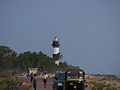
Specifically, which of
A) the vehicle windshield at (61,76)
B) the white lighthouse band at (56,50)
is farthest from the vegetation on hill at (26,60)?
the vehicle windshield at (61,76)

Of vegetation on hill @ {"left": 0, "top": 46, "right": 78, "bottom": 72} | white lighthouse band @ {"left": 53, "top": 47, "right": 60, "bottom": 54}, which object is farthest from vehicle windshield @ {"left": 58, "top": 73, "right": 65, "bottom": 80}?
white lighthouse band @ {"left": 53, "top": 47, "right": 60, "bottom": 54}

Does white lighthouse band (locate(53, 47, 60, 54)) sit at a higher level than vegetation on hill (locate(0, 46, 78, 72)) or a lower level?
higher

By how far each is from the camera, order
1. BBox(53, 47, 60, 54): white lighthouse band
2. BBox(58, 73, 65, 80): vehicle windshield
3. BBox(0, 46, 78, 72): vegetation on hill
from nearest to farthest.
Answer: BBox(58, 73, 65, 80): vehicle windshield, BBox(0, 46, 78, 72): vegetation on hill, BBox(53, 47, 60, 54): white lighthouse band

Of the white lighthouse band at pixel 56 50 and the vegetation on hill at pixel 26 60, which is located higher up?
the white lighthouse band at pixel 56 50

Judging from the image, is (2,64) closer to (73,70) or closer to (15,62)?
(15,62)

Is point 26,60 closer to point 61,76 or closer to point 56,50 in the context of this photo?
point 56,50

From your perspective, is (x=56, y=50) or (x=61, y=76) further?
(x=56, y=50)

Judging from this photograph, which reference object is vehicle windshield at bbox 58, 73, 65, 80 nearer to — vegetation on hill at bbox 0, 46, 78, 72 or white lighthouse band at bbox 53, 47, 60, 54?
vegetation on hill at bbox 0, 46, 78, 72

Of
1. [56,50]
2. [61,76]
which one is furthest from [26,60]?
[61,76]

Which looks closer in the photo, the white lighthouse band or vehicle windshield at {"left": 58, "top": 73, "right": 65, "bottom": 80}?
vehicle windshield at {"left": 58, "top": 73, "right": 65, "bottom": 80}

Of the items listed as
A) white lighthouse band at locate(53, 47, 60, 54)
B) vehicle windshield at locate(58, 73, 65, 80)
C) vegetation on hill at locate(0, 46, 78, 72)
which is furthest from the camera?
white lighthouse band at locate(53, 47, 60, 54)

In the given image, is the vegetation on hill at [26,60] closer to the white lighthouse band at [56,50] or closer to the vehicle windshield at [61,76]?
the white lighthouse band at [56,50]

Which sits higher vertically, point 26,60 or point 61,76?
point 26,60

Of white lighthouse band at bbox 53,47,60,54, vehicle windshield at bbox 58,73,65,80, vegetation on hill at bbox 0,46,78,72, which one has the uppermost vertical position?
white lighthouse band at bbox 53,47,60,54
